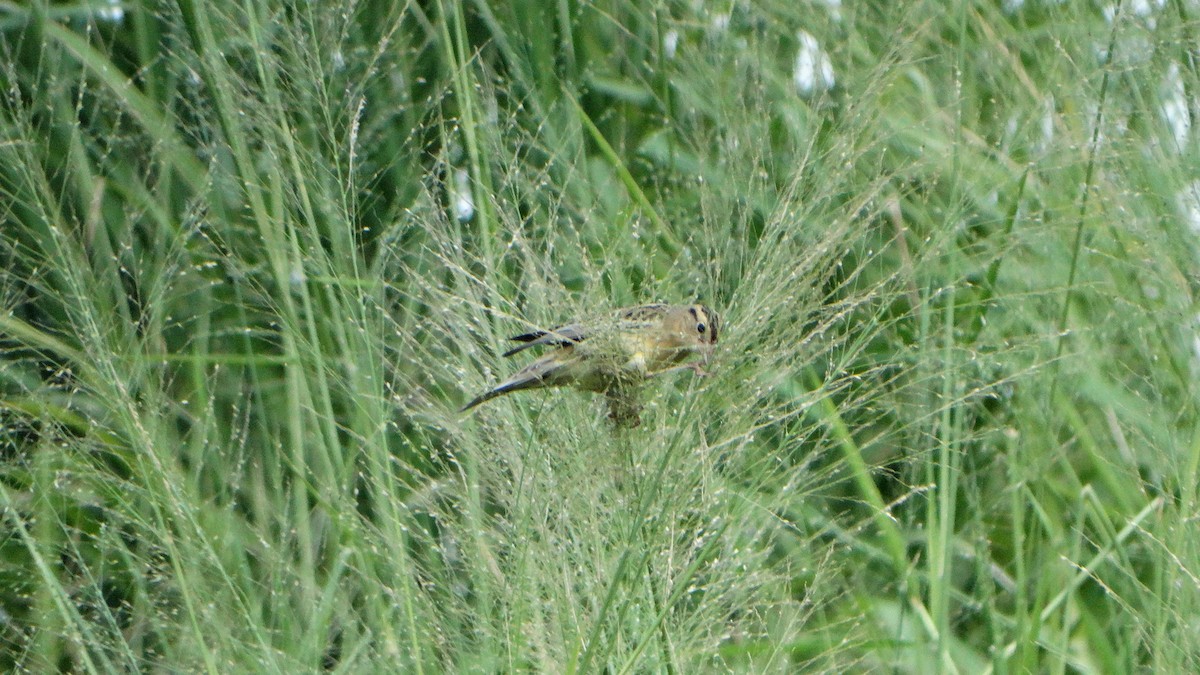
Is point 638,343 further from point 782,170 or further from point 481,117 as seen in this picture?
point 782,170

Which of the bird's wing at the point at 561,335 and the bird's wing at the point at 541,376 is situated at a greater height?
the bird's wing at the point at 561,335

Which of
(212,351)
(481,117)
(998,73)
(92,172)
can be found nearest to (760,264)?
(481,117)

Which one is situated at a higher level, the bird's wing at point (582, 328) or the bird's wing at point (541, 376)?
the bird's wing at point (582, 328)

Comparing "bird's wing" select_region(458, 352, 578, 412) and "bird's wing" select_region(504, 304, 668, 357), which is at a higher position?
"bird's wing" select_region(504, 304, 668, 357)
